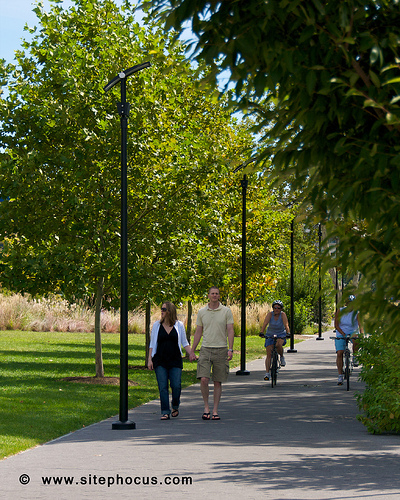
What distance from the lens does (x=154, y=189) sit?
1967cm

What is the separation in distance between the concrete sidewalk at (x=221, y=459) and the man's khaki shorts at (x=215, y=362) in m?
0.67

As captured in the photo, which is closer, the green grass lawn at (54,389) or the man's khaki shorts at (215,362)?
the green grass lawn at (54,389)


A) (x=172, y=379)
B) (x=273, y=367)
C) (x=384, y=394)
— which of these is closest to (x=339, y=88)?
(x=384, y=394)

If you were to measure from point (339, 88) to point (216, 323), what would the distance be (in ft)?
31.7

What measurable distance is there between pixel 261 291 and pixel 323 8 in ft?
102

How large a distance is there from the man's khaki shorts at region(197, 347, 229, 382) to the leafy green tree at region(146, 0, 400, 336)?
366 inches

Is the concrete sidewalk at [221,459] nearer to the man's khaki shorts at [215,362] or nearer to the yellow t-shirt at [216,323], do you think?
the man's khaki shorts at [215,362]

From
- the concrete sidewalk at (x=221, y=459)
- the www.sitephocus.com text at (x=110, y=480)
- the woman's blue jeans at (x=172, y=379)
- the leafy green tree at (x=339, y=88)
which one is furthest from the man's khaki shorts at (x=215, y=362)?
the leafy green tree at (x=339, y=88)

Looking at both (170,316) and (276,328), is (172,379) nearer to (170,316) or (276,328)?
(170,316)

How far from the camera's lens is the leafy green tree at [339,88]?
12.1 feet

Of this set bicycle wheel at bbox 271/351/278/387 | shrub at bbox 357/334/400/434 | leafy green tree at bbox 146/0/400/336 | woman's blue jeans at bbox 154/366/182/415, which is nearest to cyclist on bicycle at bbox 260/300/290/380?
bicycle wheel at bbox 271/351/278/387

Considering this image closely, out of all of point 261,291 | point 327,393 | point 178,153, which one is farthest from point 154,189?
point 261,291

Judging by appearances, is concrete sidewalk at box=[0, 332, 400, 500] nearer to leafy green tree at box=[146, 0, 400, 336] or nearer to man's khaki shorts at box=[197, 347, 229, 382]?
man's khaki shorts at box=[197, 347, 229, 382]

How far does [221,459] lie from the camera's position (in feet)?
31.3
